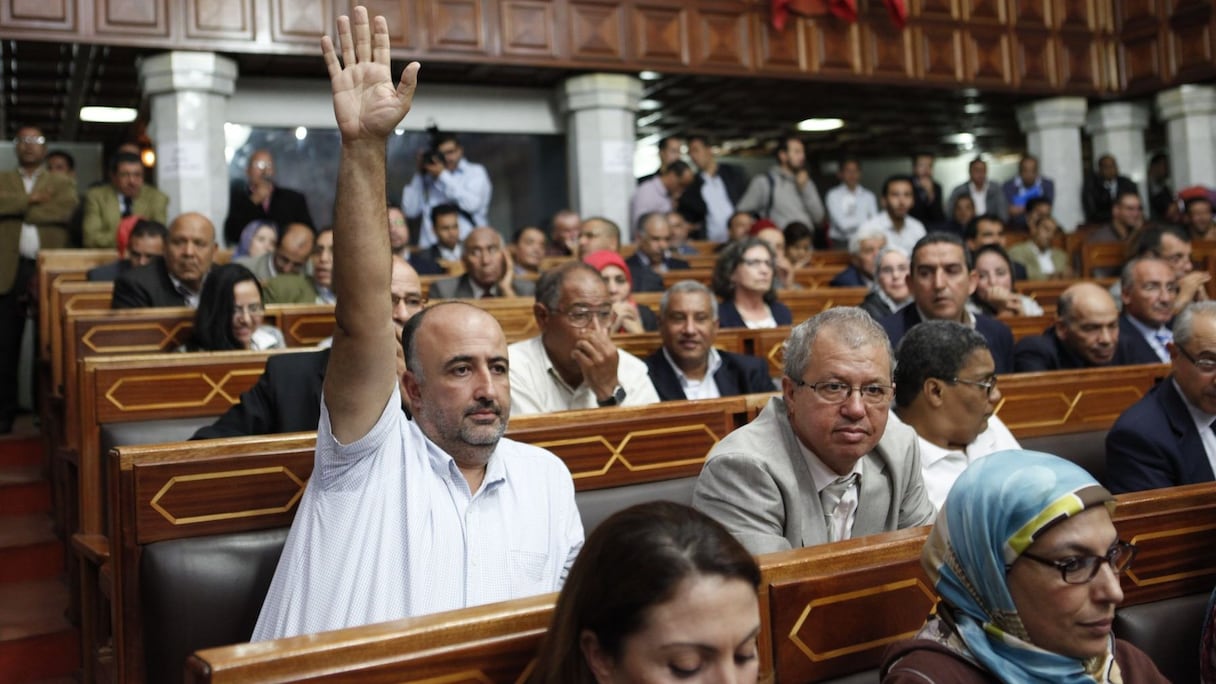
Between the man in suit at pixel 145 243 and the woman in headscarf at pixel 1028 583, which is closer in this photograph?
the woman in headscarf at pixel 1028 583

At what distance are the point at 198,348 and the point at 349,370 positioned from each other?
2.36 meters

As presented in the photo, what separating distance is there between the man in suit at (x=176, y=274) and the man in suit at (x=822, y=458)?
3.11m

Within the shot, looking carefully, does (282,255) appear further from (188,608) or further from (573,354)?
(188,608)

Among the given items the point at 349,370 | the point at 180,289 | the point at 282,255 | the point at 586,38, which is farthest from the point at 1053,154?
the point at 349,370

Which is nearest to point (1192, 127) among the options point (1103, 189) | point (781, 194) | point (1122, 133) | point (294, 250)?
point (1122, 133)

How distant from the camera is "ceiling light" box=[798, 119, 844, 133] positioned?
1170cm

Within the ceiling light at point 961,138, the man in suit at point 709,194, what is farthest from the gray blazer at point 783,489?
the ceiling light at point 961,138

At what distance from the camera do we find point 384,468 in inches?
66.1

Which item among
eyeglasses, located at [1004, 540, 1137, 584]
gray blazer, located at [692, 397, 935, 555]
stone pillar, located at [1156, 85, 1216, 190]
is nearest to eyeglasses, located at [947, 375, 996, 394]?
gray blazer, located at [692, 397, 935, 555]

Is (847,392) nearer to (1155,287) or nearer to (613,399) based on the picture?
(613,399)

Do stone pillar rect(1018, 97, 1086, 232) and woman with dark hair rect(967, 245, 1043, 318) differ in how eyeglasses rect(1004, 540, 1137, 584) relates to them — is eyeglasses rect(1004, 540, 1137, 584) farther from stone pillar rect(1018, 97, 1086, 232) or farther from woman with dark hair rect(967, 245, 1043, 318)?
stone pillar rect(1018, 97, 1086, 232)

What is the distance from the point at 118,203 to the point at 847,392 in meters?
5.59

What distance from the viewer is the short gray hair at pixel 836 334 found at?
6.44ft

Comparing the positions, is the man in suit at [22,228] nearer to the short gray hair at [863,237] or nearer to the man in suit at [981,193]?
the short gray hair at [863,237]
